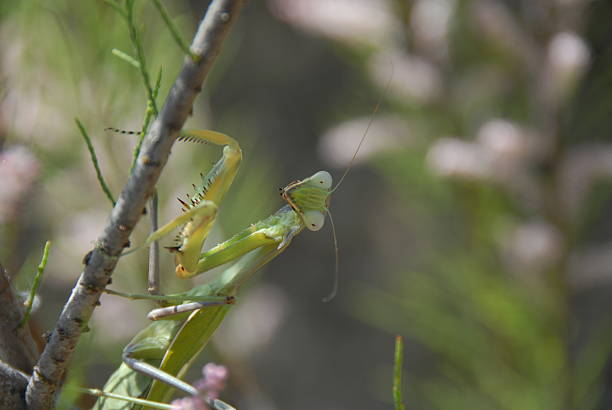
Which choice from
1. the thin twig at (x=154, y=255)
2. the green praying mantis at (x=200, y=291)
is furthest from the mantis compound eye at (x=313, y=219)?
the thin twig at (x=154, y=255)

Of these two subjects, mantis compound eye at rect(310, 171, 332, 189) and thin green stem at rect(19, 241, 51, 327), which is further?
mantis compound eye at rect(310, 171, 332, 189)

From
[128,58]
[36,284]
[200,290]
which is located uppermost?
[128,58]

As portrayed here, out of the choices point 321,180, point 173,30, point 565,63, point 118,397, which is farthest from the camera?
point 565,63

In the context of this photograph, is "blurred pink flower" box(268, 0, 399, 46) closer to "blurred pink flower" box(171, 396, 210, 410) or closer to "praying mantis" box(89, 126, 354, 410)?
"praying mantis" box(89, 126, 354, 410)

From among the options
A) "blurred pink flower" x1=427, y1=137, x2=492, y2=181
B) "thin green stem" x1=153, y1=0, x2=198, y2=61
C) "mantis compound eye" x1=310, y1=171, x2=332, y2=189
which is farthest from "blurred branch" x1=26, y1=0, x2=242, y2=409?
"blurred pink flower" x1=427, y1=137, x2=492, y2=181

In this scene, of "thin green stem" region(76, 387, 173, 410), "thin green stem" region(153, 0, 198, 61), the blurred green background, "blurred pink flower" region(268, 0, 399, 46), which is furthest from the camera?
"blurred pink flower" region(268, 0, 399, 46)

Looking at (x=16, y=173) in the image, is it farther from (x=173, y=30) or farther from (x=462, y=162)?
(x=462, y=162)

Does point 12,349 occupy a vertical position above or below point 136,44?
below

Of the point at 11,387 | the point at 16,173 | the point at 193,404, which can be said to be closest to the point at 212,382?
the point at 193,404

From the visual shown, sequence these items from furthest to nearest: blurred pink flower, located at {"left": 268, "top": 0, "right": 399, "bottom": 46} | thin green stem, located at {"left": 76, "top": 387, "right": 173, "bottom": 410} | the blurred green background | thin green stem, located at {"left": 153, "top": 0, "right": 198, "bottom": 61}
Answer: blurred pink flower, located at {"left": 268, "top": 0, "right": 399, "bottom": 46} → the blurred green background → thin green stem, located at {"left": 76, "top": 387, "right": 173, "bottom": 410} → thin green stem, located at {"left": 153, "top": 0, "right": 198, "bottom": 61}
